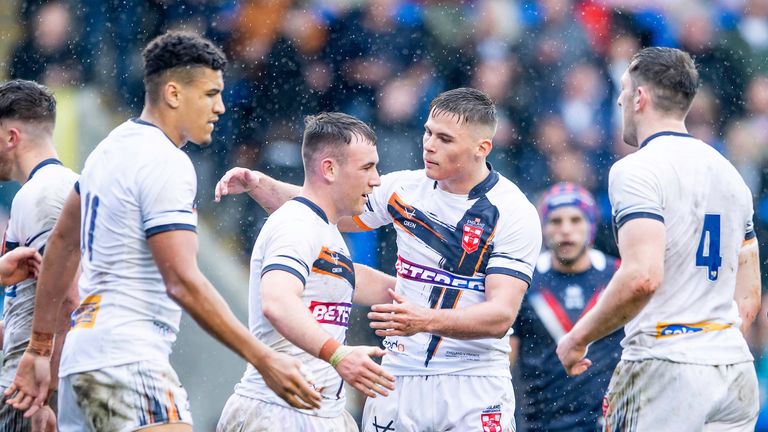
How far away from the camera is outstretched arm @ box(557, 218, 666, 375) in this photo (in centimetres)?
441

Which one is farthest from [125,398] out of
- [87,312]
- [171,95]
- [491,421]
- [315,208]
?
[491,421]

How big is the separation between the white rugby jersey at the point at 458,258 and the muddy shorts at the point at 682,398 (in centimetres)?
73

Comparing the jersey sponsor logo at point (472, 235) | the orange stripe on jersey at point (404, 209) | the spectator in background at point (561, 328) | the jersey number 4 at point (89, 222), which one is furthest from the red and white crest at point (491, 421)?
the jersey number 4 at point (89, 222)

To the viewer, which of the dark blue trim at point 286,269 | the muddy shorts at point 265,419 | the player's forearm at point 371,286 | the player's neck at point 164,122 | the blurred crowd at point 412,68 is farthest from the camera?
the blurred crowd at point 412,68

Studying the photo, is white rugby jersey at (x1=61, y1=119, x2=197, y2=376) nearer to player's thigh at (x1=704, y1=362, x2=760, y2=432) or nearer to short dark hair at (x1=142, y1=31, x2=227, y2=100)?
short dark hair at (x1=142, y1=31, x2=227, y2=100)

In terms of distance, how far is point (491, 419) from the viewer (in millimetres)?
5141

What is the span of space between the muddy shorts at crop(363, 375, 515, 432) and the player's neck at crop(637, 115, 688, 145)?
1391 millimetres

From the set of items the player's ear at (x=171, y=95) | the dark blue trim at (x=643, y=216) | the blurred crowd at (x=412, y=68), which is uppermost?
the blurred crowd at (x=412, y=68)

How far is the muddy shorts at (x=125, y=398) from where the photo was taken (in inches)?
151

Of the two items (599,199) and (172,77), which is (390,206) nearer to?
→ (172,77)

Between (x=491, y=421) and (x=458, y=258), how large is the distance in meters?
0.80

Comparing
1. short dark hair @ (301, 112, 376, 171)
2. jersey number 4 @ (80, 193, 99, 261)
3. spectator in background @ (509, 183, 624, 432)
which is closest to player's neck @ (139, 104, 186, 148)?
jersey number 4 @ (80, 193, 99, 261)

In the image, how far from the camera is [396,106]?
8195mm

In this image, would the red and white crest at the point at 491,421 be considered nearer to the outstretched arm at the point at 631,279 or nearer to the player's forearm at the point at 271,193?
the outstretched arm at the point at 631,279
